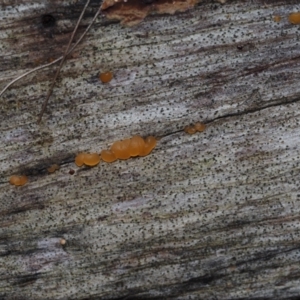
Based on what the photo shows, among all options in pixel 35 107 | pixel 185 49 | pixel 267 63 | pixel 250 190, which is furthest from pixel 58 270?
pixel 267 63

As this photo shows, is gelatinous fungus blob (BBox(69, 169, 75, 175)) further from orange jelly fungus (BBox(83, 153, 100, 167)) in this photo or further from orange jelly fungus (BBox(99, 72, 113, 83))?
orange jelly fungus (BBox(99, 72, 113, 83))

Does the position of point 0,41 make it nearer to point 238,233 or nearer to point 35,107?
point 35,107

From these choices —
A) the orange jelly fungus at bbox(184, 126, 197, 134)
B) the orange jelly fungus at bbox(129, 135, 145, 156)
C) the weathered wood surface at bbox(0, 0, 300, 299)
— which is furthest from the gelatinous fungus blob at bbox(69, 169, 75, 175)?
the orange jelly fungus at bbox(184, 126, 197, 134)

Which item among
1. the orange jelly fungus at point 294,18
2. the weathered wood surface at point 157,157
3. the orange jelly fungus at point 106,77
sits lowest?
the weathered wood surface at point 157,157

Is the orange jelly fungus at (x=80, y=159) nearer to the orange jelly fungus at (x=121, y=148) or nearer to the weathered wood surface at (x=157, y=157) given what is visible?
the weathered wood surface at (x=157, y=157)

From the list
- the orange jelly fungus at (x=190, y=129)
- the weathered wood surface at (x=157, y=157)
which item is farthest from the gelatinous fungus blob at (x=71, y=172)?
the orange jelly fungus at (x=190, y=129)

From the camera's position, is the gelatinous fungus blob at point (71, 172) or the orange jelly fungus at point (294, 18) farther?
the gelatinous fungus blob at point (71, 172)
